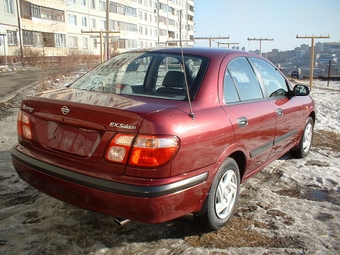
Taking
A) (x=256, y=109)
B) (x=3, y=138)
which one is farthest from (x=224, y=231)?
(x=3, y=138)

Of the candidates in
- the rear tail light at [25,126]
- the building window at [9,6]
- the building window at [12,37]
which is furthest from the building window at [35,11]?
the rear tail light at [25,126]

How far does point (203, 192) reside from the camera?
8.98 feet

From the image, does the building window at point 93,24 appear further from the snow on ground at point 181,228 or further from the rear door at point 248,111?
the rear door at point 248,111

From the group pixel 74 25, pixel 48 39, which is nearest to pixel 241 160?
pixel 48 39

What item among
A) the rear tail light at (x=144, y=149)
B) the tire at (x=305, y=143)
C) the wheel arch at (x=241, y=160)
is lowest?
the tire at (x=305, y=143)

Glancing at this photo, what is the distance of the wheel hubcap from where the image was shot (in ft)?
9.85

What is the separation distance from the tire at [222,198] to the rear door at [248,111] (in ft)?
0.90

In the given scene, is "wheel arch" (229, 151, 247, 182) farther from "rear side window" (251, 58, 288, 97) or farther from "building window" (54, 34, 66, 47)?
"building window" (54, 34, 66, 47)

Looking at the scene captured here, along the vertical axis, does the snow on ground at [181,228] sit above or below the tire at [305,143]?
below

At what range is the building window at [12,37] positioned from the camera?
117 feet

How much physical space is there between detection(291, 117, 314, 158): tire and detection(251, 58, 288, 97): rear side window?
1.05m

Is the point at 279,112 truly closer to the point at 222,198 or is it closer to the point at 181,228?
the point at 222,198

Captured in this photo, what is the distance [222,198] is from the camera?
3055mm

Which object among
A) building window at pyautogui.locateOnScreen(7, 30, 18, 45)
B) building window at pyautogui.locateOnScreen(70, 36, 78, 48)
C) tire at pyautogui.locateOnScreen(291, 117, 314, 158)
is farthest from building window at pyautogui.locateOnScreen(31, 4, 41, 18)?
tire at pyautogui.locateOnScreen(291, 117, 314, 158)
